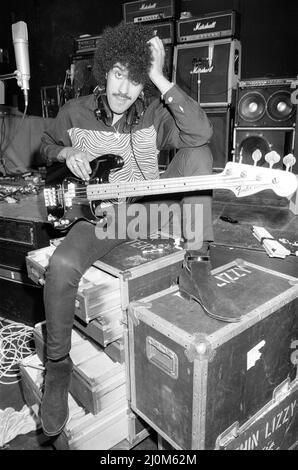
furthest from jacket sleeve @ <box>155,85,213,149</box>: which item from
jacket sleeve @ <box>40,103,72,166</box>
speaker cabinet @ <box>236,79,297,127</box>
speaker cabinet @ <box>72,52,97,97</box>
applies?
speaker cabinet @ <box>72,52,97,97</box>

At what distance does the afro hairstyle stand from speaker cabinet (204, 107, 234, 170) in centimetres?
270

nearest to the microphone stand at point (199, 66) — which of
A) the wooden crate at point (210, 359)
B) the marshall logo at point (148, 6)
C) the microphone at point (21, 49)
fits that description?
the marshall logo at point (148, 6)

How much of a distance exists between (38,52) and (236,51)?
3.26 m

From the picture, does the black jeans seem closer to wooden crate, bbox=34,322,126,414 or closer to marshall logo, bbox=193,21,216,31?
wooden crate, bbox=34,322,126,414

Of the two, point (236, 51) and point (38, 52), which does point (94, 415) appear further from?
point (38, 52)

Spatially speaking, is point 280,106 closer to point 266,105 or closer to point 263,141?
point 266,105

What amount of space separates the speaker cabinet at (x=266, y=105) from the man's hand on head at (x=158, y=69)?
8.45 feet

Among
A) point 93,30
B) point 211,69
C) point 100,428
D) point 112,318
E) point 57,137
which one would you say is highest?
point 93,30

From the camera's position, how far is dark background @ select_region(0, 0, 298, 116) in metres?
4.57

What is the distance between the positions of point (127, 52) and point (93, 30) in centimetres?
458

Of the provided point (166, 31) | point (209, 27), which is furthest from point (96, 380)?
point (166, 31)

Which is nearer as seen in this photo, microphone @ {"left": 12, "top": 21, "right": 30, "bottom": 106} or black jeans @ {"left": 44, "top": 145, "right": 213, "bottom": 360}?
black jeans @ {"left": 44, "top": 145, "right": 213, "bottom": 360}

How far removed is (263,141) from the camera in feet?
13.0

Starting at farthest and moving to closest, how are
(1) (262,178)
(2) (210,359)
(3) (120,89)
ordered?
1. (3) (120,89)
2. (1) (262,178)
3. (2) (210,359)
